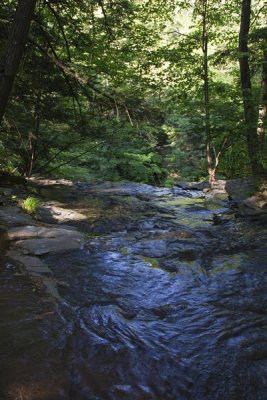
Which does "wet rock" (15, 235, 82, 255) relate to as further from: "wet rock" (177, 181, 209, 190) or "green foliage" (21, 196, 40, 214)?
"wet rock" (177, 181, 209, 190)

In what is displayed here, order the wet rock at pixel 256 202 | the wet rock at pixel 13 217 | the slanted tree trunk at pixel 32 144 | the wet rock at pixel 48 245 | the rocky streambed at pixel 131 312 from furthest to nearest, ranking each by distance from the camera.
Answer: the slanted tree trunk at pixel 32 144
the wet rock at pixel 256 202
the wet rock at pixel 13 217
the wet rock at pixel 48 245
the rocky streambed at pixel 131 312

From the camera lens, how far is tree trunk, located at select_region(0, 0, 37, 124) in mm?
4469

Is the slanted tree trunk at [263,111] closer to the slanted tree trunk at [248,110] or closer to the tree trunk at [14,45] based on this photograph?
the slanted tree trunk at [248,110]

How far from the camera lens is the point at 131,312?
379 centimetres

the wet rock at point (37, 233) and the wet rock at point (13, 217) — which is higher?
the wet rock at point (13, 217)

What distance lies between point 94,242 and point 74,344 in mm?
3313

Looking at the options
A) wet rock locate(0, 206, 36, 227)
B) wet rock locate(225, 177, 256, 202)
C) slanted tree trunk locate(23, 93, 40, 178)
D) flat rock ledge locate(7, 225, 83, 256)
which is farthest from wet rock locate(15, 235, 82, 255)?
wet rock locate(225, 177, 256, 202)

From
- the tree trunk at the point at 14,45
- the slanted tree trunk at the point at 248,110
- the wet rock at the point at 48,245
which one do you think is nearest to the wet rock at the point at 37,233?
the wet rock at the point at 48,245

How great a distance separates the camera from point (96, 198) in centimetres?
1177

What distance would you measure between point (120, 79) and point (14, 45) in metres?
7.73

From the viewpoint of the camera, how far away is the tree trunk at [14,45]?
447 centimetres

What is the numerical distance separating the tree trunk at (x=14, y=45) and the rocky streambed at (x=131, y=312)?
2.28 meters

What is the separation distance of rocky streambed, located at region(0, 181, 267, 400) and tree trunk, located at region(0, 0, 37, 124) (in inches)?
89.7

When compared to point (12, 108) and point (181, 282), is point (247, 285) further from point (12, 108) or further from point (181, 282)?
point (12, 108)
